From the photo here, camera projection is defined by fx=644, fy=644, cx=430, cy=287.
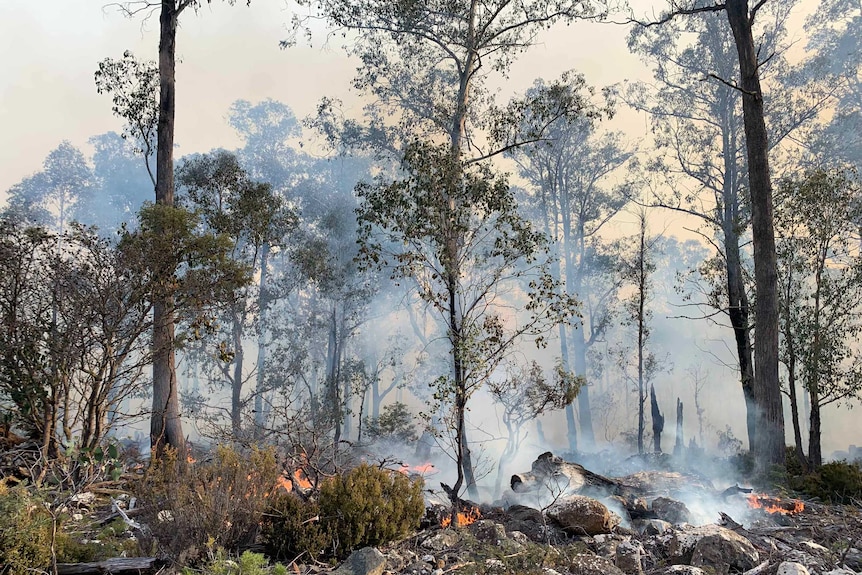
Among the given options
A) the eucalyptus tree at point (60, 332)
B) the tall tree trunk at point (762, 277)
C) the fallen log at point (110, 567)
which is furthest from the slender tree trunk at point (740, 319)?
the fallen log at point (110, 567)

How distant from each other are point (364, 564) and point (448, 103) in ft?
59.7

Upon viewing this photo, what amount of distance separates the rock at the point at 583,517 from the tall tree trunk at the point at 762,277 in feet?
16.2

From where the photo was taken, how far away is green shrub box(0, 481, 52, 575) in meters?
4.18

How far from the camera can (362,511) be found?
17.9ft

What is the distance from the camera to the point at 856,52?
2675cm

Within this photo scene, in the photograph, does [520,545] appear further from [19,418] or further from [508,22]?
[508,22]

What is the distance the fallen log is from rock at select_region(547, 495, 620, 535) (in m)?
3.92

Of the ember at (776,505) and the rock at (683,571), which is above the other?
the rock at (683,571)

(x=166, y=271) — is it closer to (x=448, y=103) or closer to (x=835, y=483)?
(x=835, y=483)

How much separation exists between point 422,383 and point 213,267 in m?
26.0

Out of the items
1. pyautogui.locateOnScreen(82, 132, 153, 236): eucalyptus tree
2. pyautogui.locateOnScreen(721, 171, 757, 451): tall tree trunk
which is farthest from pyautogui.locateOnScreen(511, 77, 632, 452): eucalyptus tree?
pyautogui.locateOnScreen(82, 132, 153, 236): eucalyptus tree

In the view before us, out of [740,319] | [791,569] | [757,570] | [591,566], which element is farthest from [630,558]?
[740,319]

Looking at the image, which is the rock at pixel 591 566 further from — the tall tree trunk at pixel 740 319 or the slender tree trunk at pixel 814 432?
the tall tree trunk at pixel 740 319

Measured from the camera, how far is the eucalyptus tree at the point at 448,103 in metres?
9.49
